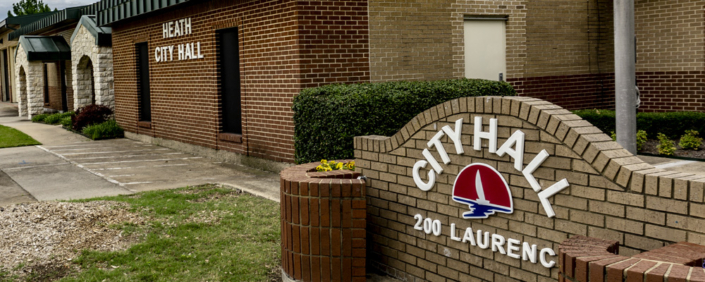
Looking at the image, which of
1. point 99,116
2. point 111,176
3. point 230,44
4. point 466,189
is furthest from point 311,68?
point 99,116

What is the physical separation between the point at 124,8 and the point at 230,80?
5.61 metres

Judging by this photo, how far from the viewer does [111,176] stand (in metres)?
11.5

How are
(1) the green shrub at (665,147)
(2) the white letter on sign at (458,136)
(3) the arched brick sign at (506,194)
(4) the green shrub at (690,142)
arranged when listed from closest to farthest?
1. (3) the arched brick sign at (506,194)
2. (2) the white letter on sign at (458,136)
3. (1) the green shrub at (665,147)
4. (4) the green shrub at (690,142)

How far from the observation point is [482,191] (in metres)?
4.74

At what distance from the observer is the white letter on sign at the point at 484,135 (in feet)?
14.9

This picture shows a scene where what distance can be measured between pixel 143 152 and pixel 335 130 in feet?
24.4

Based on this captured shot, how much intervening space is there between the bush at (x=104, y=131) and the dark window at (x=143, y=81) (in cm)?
131

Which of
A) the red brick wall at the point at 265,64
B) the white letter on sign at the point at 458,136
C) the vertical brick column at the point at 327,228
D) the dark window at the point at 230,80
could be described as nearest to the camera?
the white letter on sign at the point at 458,136

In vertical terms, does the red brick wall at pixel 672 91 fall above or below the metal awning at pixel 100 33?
below

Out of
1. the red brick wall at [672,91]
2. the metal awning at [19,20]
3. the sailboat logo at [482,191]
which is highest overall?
the metal awning at [19,20]

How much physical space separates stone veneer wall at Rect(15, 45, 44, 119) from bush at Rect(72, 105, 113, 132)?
7.27m

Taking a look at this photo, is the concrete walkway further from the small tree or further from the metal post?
the small tree

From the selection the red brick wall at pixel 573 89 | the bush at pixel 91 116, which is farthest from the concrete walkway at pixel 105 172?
the red brick wall at pixel 573 89

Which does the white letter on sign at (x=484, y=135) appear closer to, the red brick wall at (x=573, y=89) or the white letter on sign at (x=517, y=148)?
the white letter on sign at (x=517, y=148)
